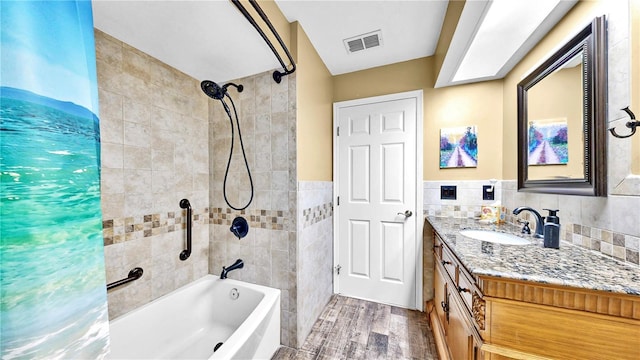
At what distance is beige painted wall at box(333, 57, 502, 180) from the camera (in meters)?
→ 1.84

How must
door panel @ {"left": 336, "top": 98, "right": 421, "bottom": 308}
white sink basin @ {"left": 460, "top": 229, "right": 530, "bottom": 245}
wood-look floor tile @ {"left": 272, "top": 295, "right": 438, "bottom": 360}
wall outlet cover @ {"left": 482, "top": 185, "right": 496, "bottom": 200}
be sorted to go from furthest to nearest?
1. door panel @ {"left": 336, "top": 98, "right": 421, "bottom": 308}
2. wall outlet cover @ {"left": 482, "top": 185, "right": 496, "bottom": 200}
3. wood-look floor tile @ {"left": 272, "top": 295, "right": 438, "bottom": 360}
4. white sink basin @ {"left": 460, "top": 229, "right": 530, "bottom": 245}

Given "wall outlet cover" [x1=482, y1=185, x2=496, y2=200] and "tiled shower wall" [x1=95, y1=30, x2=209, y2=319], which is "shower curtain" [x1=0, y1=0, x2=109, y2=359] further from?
"wall outlet cover" [x1=482, y1=185, x2=496, y2=200]

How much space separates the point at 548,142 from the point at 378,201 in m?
1.26

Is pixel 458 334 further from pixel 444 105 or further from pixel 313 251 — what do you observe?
pixel 444 105

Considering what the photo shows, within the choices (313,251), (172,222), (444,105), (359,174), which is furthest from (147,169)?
(444,105)

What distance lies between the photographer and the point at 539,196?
1367mm

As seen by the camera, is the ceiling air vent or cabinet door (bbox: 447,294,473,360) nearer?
cabinet door (bbox: 447,294,473,360)

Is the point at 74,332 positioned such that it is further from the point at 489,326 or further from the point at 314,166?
the point at 314,166

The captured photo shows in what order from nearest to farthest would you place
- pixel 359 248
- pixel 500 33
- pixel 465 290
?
pixel 465 290 < pixel 500 33 < pixel 359 248

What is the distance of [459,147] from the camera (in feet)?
6.26

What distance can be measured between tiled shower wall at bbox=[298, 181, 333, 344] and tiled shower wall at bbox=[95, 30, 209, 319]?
2.84 ft

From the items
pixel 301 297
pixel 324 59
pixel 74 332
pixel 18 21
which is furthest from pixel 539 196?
pixel 18 21

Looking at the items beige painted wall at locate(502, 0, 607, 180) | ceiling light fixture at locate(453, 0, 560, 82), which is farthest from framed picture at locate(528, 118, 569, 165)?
ceiling light fixture at locate(453, 0, 560, 82)

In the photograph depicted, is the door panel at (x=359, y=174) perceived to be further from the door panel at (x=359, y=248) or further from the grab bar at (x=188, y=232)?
the grab bar at (x=188, y=232)
